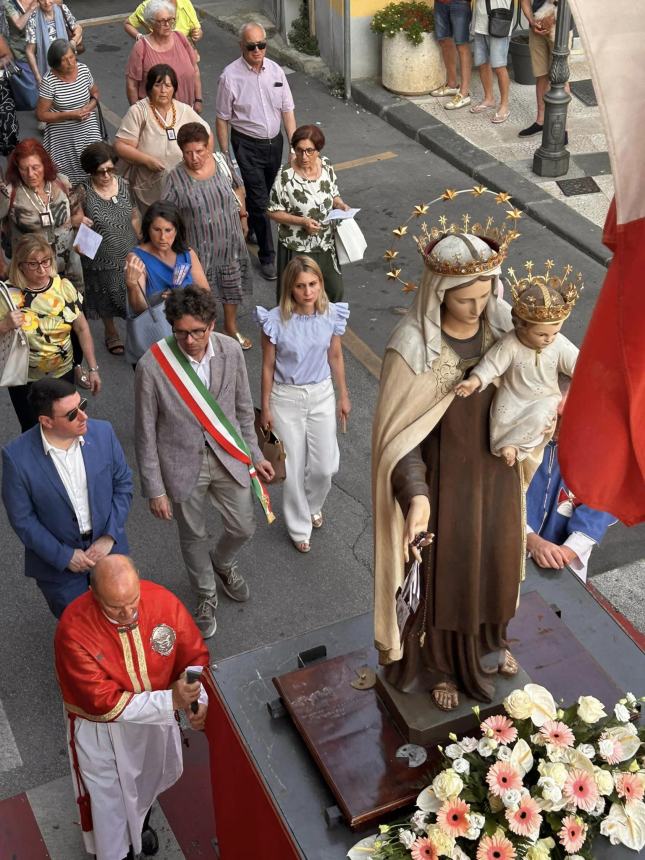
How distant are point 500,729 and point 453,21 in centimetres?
1095

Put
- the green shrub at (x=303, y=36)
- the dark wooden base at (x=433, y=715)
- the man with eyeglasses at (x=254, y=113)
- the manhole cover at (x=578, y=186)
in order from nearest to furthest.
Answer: the dark wooden base at (x=433, y=715) < the man with eyeglasses at (x=254, y=113) < the manhole cover at (x=578, y=186) < the green shrub at (x=303, y=36)

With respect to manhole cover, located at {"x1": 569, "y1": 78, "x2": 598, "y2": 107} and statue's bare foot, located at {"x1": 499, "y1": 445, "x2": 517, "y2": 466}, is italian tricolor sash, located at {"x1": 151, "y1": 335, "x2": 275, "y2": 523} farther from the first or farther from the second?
manhole cover, located at {"x1": 569, "y1": 78, "x2": 598, "y2": 107}

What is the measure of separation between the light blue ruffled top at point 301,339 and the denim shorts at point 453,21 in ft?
25.2

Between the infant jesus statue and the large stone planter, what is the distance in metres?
10.9

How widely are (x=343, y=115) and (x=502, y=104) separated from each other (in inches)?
79.2

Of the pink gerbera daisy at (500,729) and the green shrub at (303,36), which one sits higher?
the pink gerbera daisy at (500,729)

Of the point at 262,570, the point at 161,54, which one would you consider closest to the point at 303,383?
the point at 262,570

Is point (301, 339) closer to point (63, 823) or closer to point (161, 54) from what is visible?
point (63, 823)

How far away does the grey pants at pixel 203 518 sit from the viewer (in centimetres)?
639

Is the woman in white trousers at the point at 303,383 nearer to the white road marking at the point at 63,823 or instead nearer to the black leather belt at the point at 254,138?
the white road marking at the point at 63,823

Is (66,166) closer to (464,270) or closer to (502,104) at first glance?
(502,104)

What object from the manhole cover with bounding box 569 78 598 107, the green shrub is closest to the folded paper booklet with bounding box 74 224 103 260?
the manhole cover with bounding box 569 78 598 107

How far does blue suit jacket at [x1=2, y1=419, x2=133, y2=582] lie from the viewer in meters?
5.68

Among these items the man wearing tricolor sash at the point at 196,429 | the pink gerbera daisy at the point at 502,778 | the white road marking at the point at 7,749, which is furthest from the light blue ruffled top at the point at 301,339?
the pink gerbera daisy at the point at 502,778
